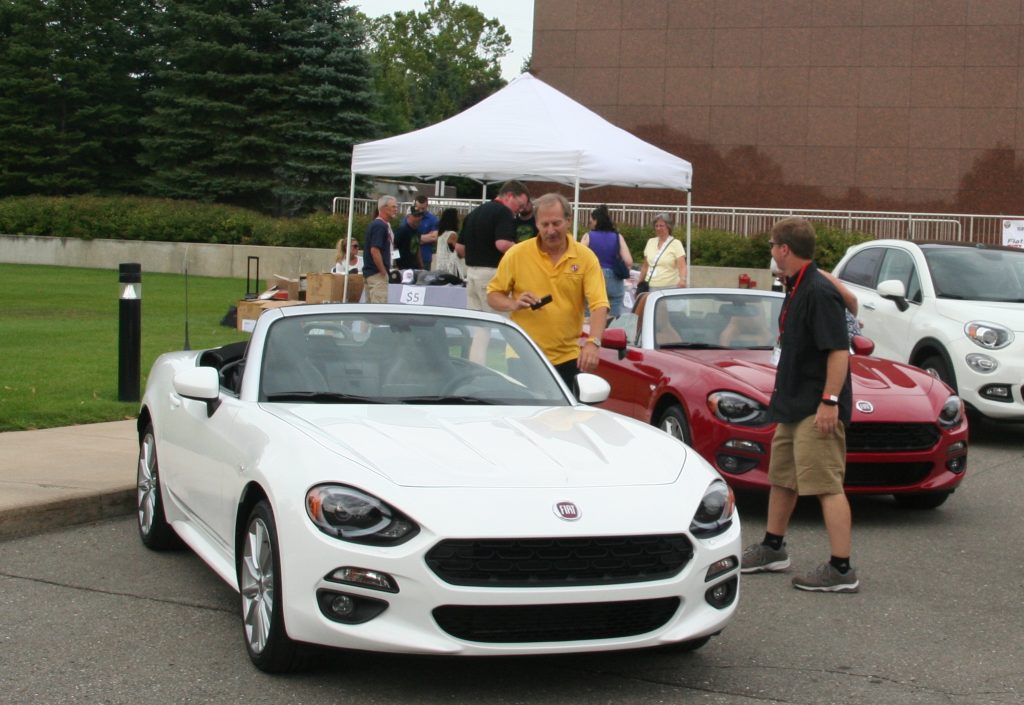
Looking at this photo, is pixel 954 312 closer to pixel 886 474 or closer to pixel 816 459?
pixel 886 474

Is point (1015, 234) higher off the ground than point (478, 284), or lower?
higher

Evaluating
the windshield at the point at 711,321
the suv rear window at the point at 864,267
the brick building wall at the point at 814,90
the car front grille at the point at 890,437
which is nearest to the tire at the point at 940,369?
the suv rear window at the point at 864,267

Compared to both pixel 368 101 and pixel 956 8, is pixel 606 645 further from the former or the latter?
pixel 368 101

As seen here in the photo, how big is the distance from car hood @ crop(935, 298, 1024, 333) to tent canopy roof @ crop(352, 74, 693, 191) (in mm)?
4724

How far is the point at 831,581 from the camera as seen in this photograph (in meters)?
6.46

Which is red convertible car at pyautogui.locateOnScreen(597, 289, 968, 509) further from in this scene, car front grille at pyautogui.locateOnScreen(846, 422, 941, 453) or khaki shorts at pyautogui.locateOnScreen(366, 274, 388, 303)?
khaki shorts at pyautogui.locateOnScreen(366, 274, 388, 303)

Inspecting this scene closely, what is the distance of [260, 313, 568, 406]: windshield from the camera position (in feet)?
19.7

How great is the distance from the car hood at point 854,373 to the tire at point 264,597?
3858 mm

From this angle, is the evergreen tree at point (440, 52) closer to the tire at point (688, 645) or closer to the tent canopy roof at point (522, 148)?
the tent canopy roof at point (522, 148)

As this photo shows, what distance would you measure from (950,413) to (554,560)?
14.8 feet

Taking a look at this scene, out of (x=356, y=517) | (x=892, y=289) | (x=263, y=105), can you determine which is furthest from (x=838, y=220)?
(x=356, y=517)

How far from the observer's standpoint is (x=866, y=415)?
8.04m

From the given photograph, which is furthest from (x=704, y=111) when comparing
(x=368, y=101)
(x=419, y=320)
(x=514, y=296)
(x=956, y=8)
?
(x=419, y=320)

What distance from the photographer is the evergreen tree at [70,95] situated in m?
44.3
